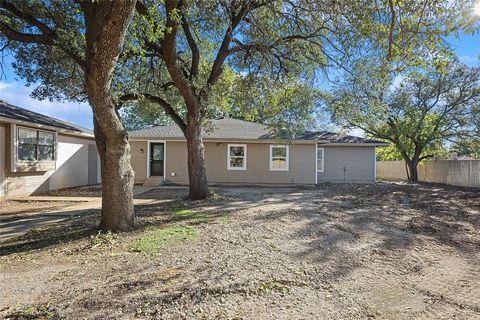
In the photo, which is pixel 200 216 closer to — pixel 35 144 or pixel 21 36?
pixel 21 36

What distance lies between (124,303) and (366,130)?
21875 millimetres

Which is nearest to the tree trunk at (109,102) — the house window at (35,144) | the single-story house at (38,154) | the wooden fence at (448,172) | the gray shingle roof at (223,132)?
the single-story house at (38,154)

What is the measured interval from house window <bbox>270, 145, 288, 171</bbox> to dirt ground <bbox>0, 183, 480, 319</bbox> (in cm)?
992

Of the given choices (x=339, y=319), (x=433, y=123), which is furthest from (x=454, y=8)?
(x=433, y=123)

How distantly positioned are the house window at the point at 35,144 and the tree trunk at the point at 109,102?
716 cm

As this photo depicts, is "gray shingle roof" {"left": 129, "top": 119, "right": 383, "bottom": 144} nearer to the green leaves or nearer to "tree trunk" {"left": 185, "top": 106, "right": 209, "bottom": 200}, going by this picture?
the green leaves

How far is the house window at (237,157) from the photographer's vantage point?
17.3 metres

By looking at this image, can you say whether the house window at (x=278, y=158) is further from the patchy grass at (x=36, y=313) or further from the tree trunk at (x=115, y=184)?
the patchy grass at (x=36, y=313)

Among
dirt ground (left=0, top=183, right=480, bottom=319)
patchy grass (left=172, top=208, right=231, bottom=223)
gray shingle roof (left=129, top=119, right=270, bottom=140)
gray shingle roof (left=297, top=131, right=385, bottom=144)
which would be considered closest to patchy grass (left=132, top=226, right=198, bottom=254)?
dirt ground (left=0, top=183, right=480, bottom=319)

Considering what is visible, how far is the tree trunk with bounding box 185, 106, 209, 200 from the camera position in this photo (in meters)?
10.7

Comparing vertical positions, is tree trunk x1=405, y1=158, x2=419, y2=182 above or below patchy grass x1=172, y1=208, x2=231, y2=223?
above

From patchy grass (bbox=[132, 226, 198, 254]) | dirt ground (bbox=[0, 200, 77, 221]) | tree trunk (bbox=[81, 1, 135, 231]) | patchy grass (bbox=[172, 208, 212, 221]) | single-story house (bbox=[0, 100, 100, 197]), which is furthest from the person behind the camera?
single-story house (bbox=[0, 100, 100, 197])

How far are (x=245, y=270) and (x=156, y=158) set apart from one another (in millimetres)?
14146

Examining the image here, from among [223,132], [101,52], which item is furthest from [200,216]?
[223,132]
